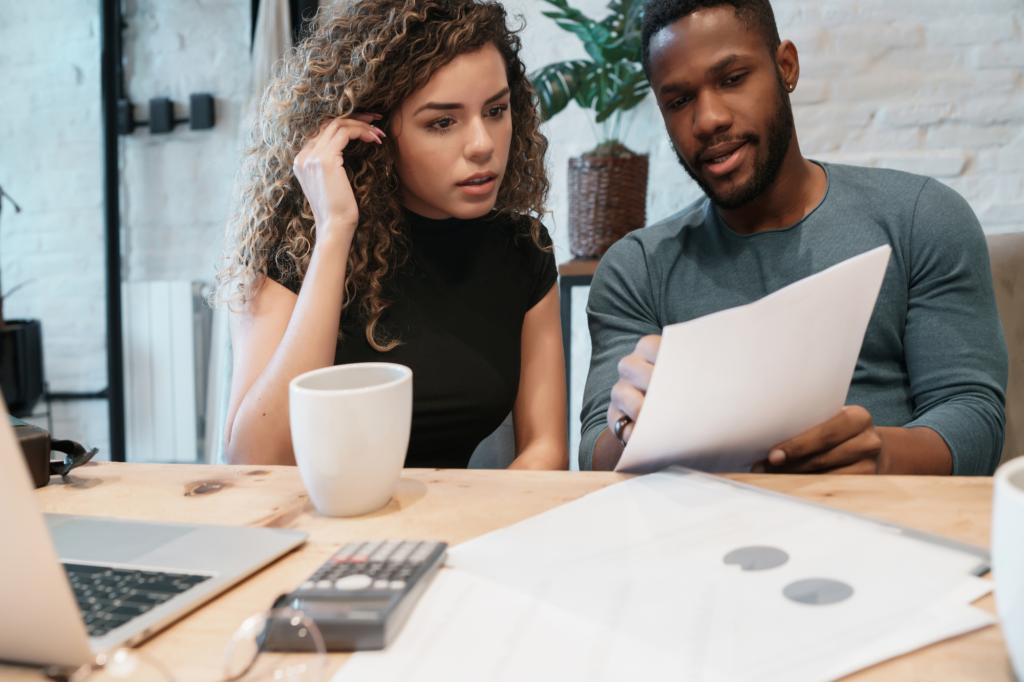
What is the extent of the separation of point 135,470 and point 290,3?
1953 mm

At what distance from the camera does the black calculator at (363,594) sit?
379 millimetres

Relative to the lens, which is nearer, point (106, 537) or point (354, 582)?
point (354, 582)

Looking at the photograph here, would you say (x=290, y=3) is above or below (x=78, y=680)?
above

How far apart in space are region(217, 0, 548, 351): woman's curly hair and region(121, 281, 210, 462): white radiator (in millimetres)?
1376

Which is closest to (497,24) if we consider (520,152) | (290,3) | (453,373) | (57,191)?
(520,152)

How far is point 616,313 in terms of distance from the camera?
3.91ft

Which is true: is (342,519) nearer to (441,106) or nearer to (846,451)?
(846,451)

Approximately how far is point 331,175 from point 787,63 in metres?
0.76

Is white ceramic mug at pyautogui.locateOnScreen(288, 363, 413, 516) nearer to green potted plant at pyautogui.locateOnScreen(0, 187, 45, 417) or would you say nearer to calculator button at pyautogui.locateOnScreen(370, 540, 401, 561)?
calculator button at pyautogui.locateOnScreen(370, 540, 401, 561)

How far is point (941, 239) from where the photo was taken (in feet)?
3.46

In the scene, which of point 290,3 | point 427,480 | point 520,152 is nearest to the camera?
point 427,480

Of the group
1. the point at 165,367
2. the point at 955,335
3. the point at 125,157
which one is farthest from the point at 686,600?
the point at 125,157

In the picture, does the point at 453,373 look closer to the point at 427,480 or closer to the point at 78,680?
the point at 427,480

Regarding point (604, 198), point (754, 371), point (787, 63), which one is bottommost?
point (754, 371)
